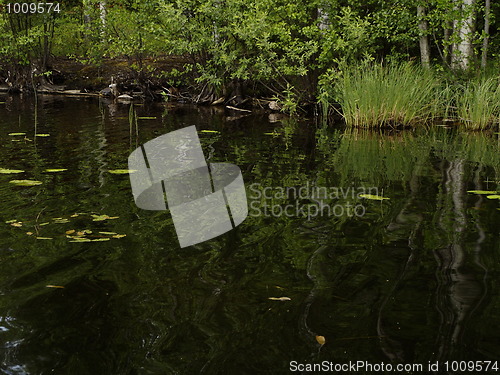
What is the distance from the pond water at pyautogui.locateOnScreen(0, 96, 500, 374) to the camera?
7.91 feet

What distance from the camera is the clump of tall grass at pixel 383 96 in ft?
32.3

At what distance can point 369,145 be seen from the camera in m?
8.48

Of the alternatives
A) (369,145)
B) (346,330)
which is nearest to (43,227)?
(346,330)

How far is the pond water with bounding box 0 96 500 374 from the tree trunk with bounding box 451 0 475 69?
6033 millimetres

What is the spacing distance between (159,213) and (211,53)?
10756mm

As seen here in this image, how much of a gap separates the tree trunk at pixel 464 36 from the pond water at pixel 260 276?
603 centimetres

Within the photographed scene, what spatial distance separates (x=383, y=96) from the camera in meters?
9.98

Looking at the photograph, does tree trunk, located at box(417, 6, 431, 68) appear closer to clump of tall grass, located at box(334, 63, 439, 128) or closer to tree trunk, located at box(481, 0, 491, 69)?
tree trunk, located at box(481, 0, 491, 69)

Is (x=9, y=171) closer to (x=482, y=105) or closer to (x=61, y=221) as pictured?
(x=61, y=221)

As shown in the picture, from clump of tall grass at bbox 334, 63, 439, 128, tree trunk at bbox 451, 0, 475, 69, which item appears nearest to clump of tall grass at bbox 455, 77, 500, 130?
clump of tall grass at bbox 334, 63, 439, 128

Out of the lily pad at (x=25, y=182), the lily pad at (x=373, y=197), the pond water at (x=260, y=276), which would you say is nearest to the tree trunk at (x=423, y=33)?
the pond water at (x=260, y=276)

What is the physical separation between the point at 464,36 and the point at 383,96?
3519 millimetres

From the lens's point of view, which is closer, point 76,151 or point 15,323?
point 15,323

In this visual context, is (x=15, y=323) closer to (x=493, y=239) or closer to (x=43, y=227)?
(x=43, y=227)
